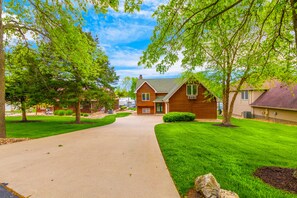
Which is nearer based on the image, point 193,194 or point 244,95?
point 193,194

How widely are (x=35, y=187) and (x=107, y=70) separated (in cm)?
1522

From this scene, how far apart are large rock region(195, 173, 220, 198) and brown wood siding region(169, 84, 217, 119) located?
20365mm

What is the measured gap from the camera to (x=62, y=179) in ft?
13.6

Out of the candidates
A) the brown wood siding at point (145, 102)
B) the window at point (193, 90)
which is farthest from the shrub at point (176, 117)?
the brown wood siding at point (145, 102)

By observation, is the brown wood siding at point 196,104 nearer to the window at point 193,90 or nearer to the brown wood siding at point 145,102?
the window at point 193,90

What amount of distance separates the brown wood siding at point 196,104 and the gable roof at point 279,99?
661 centimetres

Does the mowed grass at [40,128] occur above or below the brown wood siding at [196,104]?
below

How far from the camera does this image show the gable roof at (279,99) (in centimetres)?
1905

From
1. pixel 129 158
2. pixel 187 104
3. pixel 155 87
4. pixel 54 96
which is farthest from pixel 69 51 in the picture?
pixel 155 87

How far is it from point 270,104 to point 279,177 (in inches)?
835

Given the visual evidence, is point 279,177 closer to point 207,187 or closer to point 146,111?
point 207,187

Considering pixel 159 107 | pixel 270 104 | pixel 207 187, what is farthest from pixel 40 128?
pixel 270 104

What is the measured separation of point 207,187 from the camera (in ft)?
11.1

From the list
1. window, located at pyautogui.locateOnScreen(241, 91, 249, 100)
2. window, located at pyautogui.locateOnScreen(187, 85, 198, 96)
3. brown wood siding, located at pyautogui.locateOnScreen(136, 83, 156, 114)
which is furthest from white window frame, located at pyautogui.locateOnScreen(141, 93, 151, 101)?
window, located at pyautogui.locateOnScreen(241, 91, 249, 100)
